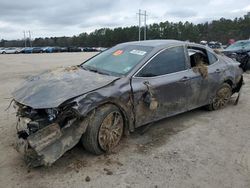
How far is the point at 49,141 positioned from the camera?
3525 millimetres

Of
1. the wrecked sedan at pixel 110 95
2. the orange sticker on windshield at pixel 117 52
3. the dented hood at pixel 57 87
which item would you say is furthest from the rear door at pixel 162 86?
the orange sticker on windshield at pixel 117 52

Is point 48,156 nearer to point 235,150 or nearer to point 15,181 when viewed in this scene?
point 15,181

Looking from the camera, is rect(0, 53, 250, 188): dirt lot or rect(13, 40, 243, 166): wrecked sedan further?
rect(13, 40, 243, 166): wrecked sedan

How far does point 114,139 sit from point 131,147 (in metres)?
0.34

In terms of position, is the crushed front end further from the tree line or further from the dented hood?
the tree line

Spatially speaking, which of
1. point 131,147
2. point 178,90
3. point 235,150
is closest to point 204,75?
point 178,90

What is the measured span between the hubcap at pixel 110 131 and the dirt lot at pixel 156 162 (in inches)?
6.0

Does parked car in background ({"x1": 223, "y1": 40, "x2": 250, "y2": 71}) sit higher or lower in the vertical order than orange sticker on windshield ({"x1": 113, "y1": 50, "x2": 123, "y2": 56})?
lower

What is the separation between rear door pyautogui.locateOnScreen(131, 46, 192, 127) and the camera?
4.46m

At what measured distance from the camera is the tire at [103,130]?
3.87m

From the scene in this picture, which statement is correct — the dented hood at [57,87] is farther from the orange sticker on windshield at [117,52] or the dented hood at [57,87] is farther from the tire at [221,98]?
the tire at [221,98]

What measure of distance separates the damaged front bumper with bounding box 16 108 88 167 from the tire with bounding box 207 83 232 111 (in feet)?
11.3

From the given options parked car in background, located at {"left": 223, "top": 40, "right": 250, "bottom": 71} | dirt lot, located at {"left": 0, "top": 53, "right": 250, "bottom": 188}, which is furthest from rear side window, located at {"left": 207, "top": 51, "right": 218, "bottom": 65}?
parked car in background, located at {"left": 223, "top": 40, "right": 250, "bottom": 71}

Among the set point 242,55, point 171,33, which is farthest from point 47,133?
point 171,33
